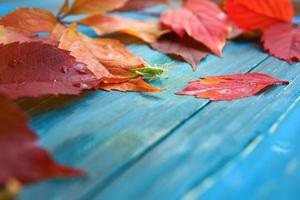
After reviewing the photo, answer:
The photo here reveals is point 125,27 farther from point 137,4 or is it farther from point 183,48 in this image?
point 137,4

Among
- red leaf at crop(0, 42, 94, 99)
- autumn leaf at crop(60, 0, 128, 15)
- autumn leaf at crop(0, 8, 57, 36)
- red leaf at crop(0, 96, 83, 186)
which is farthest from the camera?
autumn leaf at crop(60, 0, 128, 15)

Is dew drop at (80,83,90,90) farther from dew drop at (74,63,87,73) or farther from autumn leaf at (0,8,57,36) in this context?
autumn leaf at (0,8,57,36)

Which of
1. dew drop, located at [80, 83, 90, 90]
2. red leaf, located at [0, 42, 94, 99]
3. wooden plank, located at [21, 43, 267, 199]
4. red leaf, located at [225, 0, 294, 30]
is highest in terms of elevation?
red leaf, located at [225, 0, 294, 30]

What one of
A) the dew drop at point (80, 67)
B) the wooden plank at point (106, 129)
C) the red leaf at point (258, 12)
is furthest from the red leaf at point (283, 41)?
the dew drop at point (80, 67)

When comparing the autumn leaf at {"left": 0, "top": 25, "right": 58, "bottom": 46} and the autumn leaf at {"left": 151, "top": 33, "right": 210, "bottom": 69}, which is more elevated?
the autumn leaf at {"left": 0, "top": 25, "right": 58, "bottom": 46}

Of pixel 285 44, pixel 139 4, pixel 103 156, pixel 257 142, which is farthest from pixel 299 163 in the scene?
pixel 139 4

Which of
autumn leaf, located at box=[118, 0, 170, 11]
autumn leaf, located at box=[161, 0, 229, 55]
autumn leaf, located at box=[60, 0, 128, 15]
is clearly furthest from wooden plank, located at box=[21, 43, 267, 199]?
autumn leaf, located at box=[118, 0, 170, 11]

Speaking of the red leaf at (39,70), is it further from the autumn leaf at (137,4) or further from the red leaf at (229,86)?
the autumn leaf at (137,4)

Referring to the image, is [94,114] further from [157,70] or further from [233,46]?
[233,46]
